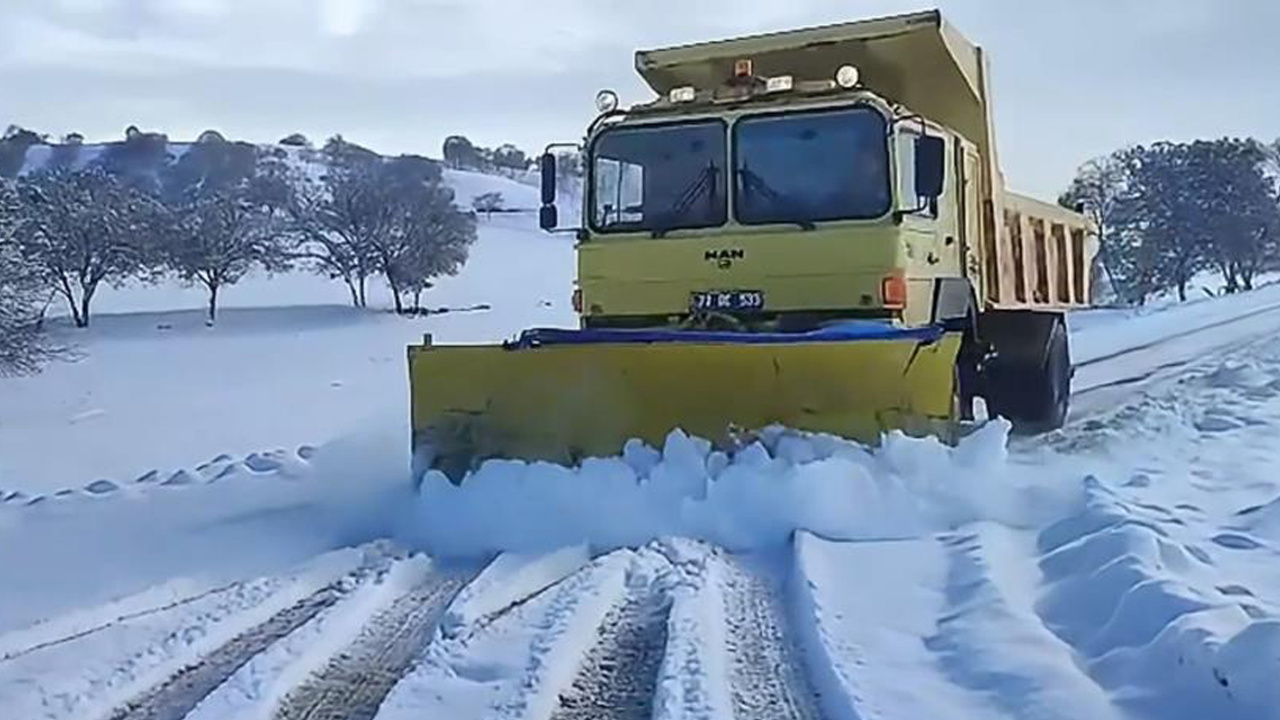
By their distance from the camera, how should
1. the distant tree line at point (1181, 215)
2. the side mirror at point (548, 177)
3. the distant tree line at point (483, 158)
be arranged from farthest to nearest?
1. the distant tree line at point (483, 158)
2. the distant tree line at point (1181, 215)
3. the side mirror at point (548, 177)

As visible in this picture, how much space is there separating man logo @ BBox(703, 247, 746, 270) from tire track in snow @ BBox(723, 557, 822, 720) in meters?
2.45

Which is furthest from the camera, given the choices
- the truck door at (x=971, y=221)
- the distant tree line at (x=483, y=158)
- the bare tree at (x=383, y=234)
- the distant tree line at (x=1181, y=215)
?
the distant tree line at (x=483, y=158)

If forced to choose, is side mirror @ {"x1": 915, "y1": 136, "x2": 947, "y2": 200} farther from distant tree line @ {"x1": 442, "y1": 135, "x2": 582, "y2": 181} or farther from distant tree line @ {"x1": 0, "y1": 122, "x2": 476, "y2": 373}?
distant tree line @ {"x1": 442, "y1": 135, "x2": 582, "y2": 181}

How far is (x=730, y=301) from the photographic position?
25.2ft

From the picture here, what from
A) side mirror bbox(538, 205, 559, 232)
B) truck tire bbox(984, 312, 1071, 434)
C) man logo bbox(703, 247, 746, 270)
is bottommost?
truck tire bbox(984, 312, 1071, 434)

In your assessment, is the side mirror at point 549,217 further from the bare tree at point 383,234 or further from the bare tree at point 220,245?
the bare tree at point 383,234

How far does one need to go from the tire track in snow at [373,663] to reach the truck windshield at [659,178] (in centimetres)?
313

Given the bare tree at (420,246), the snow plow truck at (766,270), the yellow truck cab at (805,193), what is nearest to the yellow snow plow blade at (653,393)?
the snow plow truck at (766,270)

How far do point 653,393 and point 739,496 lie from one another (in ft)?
2.72

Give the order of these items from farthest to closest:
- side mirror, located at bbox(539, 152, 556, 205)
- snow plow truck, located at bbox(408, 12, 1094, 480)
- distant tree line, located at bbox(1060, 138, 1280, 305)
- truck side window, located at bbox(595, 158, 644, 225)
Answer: distant tree line, located at bbox(1060, 138, 1280, 305)
side mirror, located at bbox(539, 152, 556, 205)
truck side window, located at bbox(595, 158, 644, 225)
snow plow truck, located at bbox(408, 12, 1094, 480)

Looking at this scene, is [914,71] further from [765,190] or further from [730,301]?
[730,301]

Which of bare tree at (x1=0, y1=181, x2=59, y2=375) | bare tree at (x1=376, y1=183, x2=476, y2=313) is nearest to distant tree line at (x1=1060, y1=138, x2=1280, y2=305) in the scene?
bare tree at (x1=376, y1=183, x2=476, y2=313)

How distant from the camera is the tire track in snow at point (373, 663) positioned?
3.94m

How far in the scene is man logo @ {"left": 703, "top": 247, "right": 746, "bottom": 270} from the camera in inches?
301
